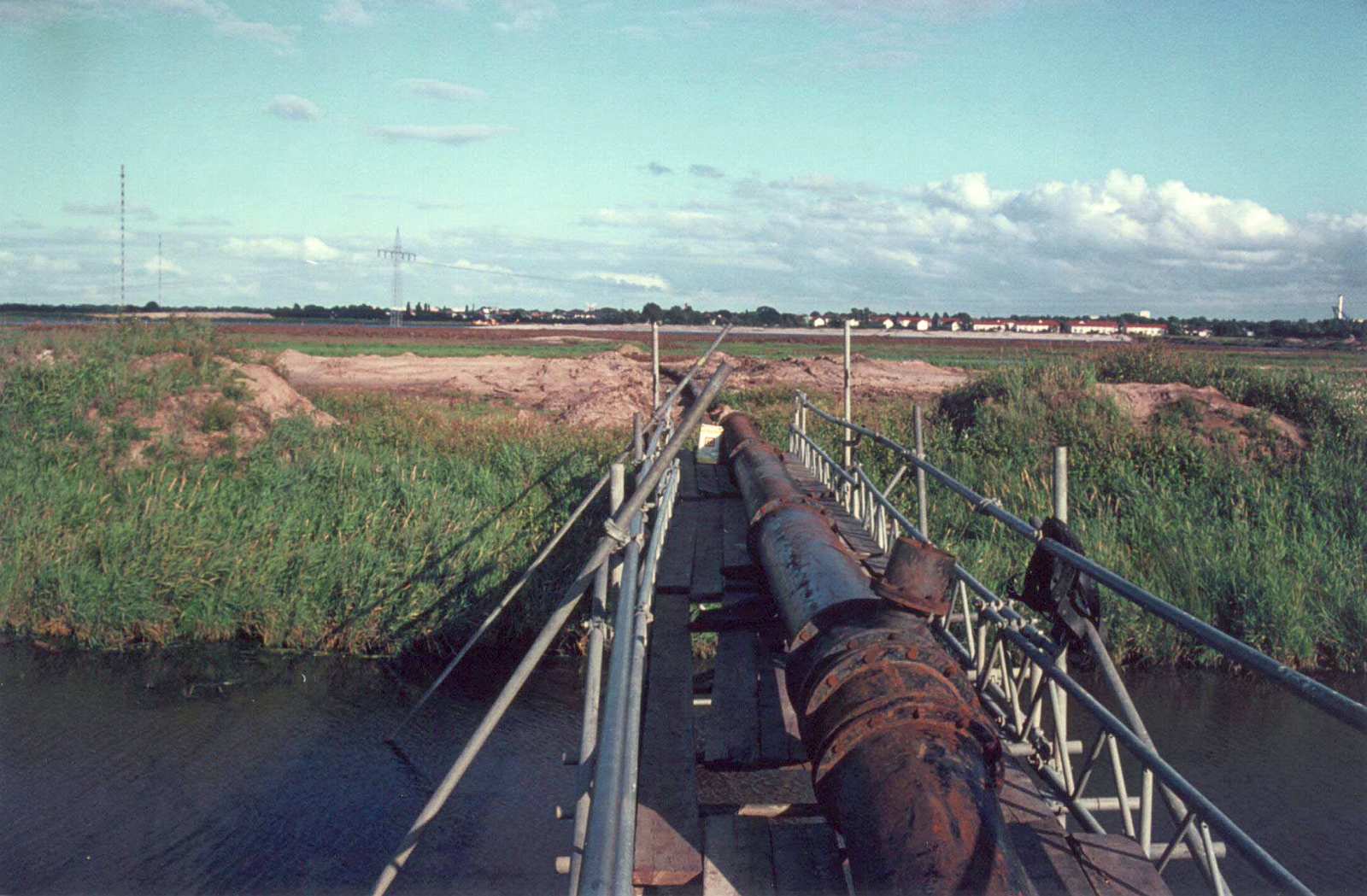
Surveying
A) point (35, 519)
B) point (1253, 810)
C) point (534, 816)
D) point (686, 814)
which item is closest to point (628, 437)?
point (35, 519)

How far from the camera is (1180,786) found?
11.1 feet

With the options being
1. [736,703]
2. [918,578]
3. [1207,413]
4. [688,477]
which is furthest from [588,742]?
[1207,413]

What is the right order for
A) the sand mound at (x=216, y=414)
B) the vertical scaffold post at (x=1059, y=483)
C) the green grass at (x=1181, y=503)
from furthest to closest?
the sand mound at (x=216, y=414) → the green grass at (x=1181, y=503) → the vertical scaffold post at (x=1059, y=483)

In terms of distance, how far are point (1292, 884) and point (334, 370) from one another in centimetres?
3985

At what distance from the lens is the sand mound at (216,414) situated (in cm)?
1653

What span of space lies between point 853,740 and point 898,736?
163 millimetres

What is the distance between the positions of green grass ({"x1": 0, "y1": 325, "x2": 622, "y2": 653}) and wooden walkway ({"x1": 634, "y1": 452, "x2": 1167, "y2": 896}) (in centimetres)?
586

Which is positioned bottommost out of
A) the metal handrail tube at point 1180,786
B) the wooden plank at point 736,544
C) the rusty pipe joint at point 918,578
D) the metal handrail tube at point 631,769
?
the wooden plank at point 736,544

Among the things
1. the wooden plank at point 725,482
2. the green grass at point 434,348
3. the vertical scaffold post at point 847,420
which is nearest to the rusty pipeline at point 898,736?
the vertical scaffold post at point 847,420

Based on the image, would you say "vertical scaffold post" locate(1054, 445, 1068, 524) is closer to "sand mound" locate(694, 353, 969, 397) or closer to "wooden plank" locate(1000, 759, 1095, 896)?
"wooden plank" locate(1000, 759, 1095, 896)

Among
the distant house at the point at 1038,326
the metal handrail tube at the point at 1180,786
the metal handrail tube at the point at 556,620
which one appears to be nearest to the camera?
the metal handrail tube at the point at 1180,786

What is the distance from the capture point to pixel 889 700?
3623mm

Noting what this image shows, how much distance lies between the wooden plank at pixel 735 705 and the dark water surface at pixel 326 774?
9.04ft

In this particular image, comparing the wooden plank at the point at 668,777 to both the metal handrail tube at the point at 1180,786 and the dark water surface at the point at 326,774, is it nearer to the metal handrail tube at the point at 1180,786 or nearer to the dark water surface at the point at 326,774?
the metal handrail tube at the point at 1180,786
